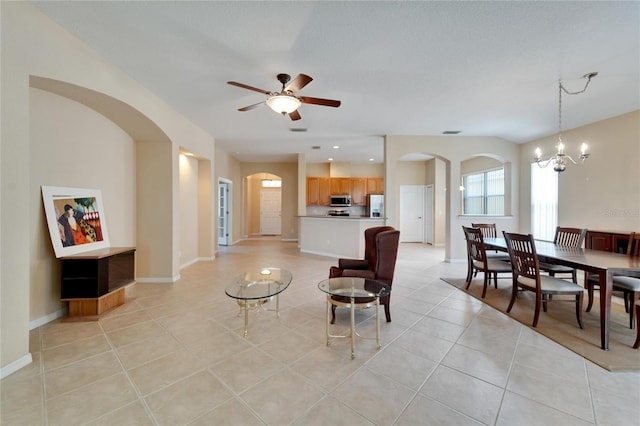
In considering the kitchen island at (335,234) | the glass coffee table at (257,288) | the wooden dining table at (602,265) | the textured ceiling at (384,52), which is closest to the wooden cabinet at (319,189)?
the kitchen island at (335,234)

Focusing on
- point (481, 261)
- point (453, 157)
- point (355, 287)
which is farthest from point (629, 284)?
point (453, 157)

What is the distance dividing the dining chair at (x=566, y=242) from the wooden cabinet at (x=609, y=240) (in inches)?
18.9

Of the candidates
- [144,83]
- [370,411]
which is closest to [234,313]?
[370,411]

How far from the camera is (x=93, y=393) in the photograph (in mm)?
1642

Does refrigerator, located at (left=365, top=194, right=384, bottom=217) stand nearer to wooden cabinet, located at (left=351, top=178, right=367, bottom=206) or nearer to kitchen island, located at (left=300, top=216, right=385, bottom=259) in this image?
wooden cabinet, located at (left=351, top=178, right=367, bottom=206)

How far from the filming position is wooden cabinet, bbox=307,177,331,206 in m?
8.52

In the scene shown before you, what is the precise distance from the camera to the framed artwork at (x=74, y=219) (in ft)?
8.70

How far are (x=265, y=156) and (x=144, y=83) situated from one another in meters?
4.69

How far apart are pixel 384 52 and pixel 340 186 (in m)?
6.01

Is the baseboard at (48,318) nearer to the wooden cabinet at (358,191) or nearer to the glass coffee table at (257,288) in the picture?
the glass coffee table at (257,288)

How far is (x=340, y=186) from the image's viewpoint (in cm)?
852

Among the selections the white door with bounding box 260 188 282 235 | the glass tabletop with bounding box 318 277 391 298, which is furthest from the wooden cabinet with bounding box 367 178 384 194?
the glass tabletop with bounding box 318 277 391 298

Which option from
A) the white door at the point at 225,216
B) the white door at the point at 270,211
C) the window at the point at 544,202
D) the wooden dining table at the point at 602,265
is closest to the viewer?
the wooden dining table at the point at 602,265

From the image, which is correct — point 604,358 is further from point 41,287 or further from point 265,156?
point 265,156
